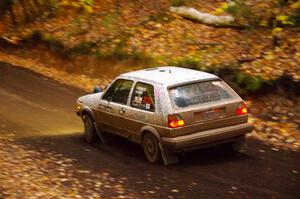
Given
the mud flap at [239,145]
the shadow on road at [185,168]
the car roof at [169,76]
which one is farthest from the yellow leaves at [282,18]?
the mud flap at [239,145]

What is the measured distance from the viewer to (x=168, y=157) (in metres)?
9.61

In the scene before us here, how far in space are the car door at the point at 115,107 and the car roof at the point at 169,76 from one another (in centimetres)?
31

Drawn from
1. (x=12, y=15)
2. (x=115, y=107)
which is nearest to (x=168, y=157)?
(x=115, y=107)

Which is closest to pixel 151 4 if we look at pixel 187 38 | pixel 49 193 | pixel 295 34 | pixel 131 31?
pixel 131 31

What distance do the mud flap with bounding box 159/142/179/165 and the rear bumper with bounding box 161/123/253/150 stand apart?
0.26 metres

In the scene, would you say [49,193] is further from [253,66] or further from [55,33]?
[55,33]

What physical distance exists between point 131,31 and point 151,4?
190 cm

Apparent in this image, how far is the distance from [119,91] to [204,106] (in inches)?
84.4

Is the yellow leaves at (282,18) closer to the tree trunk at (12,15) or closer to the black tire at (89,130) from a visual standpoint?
the black tire at (89,130)

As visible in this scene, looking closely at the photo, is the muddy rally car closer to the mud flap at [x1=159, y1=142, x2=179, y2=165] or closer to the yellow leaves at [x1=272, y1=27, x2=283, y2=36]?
the mud flap at [x1=159, y1=142, x2=179, y2=165]

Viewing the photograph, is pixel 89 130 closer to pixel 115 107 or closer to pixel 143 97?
pixel 115 107

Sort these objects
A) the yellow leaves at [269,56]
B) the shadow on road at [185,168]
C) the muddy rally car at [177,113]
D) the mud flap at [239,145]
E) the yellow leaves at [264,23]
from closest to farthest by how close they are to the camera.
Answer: the shadow on road at [185,168], the muddy rally car at [177,113], the mud flap at [239,145], the yellow leaves at [269,56], the yellow leaves at [264,23]

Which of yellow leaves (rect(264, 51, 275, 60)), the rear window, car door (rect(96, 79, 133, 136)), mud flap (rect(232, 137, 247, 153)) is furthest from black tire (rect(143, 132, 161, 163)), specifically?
yellow leaves (rect(264, 51, 275, 60))

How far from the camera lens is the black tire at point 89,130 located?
11.7 meters
